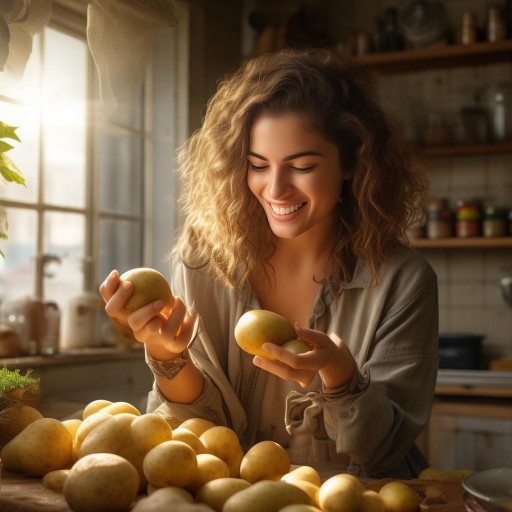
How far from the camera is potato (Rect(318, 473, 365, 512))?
2.61ft

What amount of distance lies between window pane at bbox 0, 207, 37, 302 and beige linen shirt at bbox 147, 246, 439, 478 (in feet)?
4.66

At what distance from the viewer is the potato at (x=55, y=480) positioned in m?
0.88

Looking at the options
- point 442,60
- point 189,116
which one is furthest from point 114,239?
point 442,60

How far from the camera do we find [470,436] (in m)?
3.04

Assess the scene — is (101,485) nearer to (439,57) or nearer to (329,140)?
(329,140)

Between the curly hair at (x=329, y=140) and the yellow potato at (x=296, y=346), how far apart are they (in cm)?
42

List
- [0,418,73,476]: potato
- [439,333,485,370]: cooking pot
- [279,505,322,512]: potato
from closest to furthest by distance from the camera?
[279,505,322,512]: potato, [0,418,73,476]: potato, [439,333,485,370]: cooking pot

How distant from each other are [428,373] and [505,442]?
1.84 m

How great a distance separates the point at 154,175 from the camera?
11.6ft

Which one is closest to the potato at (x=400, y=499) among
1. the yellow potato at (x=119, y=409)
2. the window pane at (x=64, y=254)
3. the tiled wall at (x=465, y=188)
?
the yellow potato at (x=119, y=409)

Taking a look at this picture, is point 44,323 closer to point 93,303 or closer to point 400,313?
point 93,303

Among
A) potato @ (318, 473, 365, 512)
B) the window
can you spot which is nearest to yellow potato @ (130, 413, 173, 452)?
potato @ (318, 473, 365, 512)

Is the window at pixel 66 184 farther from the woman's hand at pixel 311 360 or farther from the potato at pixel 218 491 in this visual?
the potato at pixel 218 491

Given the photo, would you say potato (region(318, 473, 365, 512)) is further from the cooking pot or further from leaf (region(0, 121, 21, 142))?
the cooking pot
